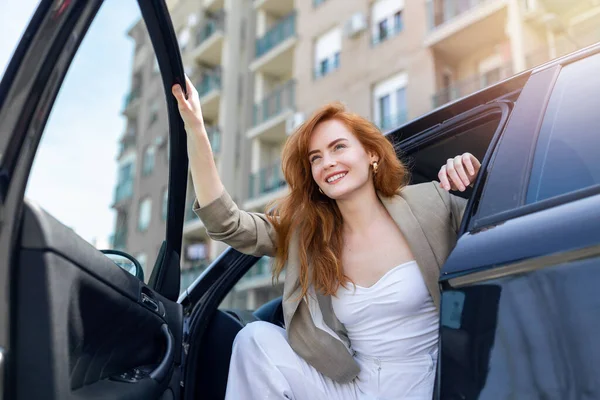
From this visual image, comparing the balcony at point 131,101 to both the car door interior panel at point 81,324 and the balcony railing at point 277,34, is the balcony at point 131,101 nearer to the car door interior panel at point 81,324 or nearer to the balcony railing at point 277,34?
the car door interior panel at point 81,324

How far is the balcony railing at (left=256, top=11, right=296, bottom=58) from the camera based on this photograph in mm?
17922

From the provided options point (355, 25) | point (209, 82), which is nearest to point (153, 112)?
point (355, 25)

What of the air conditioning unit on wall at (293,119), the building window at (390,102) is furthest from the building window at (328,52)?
the building window at (390,102)

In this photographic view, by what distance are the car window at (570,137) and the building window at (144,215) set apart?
0.94 meters

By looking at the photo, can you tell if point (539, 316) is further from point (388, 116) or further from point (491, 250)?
point (388, 116)

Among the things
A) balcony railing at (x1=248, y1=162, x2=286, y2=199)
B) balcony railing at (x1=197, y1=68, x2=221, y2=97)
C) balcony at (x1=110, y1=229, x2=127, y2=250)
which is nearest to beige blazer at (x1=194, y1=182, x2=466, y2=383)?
balcony at (x1=110, y1=229, x2=127, y2=250)

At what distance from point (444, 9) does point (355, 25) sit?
2523mm

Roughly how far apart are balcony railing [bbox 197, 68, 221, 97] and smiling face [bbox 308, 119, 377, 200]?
19.1 m

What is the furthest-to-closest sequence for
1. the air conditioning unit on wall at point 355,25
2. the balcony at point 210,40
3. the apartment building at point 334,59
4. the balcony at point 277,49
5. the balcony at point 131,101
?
the balcony at point 210,40
the balcony at point 277,49
the air conditioning unit on wall at point 355,25
the apartment building at point 334,59
the balcony at point 131,101

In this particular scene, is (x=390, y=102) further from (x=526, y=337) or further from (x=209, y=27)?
(x=526, y=337)

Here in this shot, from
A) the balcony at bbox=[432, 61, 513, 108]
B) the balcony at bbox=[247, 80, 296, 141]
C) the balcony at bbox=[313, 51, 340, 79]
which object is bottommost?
the balcony at bbox=[432, 61, 513, 108]

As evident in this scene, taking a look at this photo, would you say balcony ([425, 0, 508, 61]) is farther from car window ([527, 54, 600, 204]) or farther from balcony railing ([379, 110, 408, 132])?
car window ([527, 54, 600, 204])

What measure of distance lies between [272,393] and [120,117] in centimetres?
85

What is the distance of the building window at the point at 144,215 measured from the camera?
152cm
